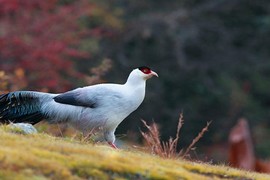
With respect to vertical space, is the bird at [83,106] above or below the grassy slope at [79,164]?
above

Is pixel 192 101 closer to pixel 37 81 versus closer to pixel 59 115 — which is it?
pixel 37 81

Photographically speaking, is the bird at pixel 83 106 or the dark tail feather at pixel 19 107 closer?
the bird at pixel 83 106

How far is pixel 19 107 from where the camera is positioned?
1094 cm

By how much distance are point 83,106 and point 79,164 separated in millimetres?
3075

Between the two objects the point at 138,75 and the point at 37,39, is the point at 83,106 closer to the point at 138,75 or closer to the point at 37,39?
the point at 138,75

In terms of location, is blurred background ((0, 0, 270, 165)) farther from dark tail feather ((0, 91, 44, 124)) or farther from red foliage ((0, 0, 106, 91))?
dark tail feather ((0, 91, 44, 124))

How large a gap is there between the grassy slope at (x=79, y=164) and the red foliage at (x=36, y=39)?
34.8 feet

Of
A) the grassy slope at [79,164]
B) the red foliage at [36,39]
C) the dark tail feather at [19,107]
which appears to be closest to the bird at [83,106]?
the dark tail feather at [19,107]

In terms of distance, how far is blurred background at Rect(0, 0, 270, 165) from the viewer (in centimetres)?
2708

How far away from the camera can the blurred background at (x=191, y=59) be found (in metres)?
27.1

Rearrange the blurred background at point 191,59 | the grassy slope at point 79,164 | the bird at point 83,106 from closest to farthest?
the grassy slope at point 79,164, the bird at point 83,106, the blurred background at point 191,59

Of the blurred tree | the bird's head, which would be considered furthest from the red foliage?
the bird's head

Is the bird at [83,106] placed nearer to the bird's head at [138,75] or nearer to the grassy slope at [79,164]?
the bird's head at [138,75]

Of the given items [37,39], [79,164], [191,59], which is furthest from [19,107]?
[191,59]
